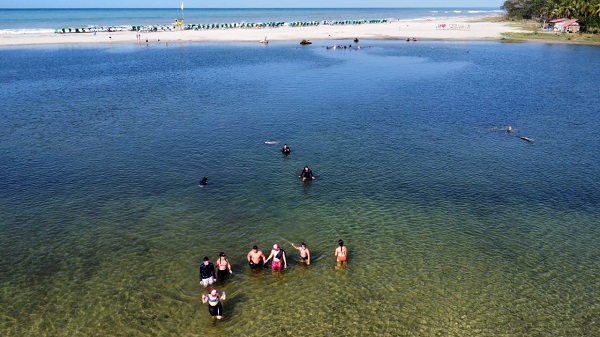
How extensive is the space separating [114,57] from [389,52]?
2803 inches

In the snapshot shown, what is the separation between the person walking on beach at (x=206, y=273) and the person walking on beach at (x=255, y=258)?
2.21 meters

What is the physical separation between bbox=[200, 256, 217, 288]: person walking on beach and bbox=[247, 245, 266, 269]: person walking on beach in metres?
2.21

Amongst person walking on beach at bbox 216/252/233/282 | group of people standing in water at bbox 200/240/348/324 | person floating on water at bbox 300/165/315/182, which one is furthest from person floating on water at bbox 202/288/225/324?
person floating on water at bbox 300/165/315/182

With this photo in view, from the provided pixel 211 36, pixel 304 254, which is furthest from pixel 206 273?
pixel 211 36

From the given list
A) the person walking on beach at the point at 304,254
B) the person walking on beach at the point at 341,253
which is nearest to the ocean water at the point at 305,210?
the person walking on beach at the point at 304,254

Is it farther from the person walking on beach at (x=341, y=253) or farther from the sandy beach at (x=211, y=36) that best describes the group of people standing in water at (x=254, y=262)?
the sandy beach at (x=211, y=36)

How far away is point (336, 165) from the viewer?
3772 centimetres

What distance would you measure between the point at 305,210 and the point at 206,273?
33.6ft

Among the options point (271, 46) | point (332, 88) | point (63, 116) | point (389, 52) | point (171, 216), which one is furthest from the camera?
point (271, 46)

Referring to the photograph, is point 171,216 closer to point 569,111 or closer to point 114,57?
point 569,111

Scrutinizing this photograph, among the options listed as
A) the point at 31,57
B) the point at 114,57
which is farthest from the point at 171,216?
the point at 31,57

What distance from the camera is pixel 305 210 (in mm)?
30203

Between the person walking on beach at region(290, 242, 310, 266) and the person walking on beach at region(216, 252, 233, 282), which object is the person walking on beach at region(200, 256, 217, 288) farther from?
the person walking on beach at region(290, 242, 310, 266)

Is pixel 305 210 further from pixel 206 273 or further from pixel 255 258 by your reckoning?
pixel 206 273
